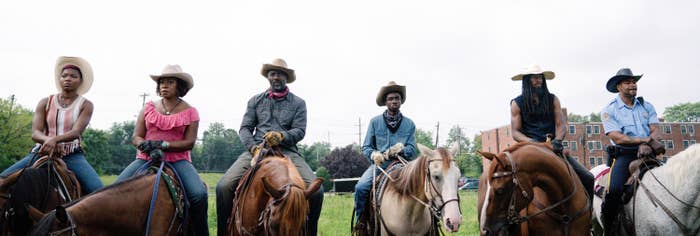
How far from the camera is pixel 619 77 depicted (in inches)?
281

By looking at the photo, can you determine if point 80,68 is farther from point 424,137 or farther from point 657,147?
point 424,137

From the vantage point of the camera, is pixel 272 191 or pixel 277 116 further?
pixel 277 116

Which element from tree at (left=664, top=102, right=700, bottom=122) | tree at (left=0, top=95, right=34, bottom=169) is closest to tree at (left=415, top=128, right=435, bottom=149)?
tree at (left=664, top=102, right=700, bottom=122)

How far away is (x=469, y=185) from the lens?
65312mm

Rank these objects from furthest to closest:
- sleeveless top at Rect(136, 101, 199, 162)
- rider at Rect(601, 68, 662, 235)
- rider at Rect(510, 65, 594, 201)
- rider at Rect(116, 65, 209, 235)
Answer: rider at Rect(510, 65, 594, 201)
rider at Rect(601, 68, 662, 235)
sleeveless top at Rect(136, 101, 199, 162)
rider at Rect(116, 65, 209, 235)

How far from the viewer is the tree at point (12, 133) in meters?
49.4

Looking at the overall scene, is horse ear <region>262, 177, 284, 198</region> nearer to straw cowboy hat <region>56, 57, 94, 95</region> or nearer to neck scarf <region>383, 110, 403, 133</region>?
straw cowboy hat <region>56, 57, 94, 95</region>

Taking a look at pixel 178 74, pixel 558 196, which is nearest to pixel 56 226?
pixel 178 74

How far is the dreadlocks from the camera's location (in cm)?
667

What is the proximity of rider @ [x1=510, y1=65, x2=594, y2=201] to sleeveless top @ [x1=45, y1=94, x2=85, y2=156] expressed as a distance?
243 inches

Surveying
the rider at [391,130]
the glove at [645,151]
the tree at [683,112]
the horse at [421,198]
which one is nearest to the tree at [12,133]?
the rider at [391,130]

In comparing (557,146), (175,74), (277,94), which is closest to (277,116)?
(277,94)

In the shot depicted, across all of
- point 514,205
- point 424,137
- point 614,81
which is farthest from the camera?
point 424,137

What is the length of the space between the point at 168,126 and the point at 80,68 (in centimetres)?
172
